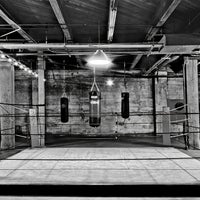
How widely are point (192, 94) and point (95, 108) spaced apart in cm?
432

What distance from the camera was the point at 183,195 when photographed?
11.2 ft

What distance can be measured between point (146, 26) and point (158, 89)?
223 inches

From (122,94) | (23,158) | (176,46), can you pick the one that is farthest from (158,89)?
(23,158)

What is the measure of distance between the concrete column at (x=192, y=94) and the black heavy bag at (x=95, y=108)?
3839 mm

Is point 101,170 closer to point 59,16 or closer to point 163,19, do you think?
point 59,16

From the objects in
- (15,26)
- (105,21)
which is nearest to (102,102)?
(105,21)

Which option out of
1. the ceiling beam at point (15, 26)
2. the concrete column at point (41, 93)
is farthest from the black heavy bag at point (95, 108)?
the ceiling beam at point (15, 26)

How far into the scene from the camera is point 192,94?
7.07 m

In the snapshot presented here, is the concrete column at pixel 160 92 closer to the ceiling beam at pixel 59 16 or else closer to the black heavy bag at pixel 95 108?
the black heavy bag at pixel 95 108

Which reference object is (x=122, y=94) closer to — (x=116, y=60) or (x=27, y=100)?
(x=116, y=60)

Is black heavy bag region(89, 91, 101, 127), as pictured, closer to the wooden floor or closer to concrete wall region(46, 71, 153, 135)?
concrete wall region(46, 71, 153, 135)

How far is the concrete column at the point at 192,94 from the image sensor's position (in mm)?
6949

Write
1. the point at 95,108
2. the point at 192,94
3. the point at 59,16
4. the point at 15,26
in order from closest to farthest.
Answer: the point at 59,16, the point at 15,26, the point at 192,94, the point at 95,108

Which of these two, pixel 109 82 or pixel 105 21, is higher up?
pixel 105 21
